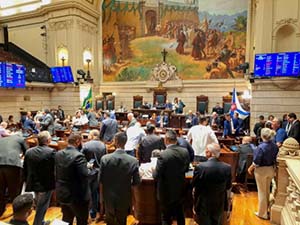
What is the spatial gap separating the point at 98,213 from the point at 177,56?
466 inches

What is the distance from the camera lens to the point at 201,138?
191 inches

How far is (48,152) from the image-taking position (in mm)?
3176

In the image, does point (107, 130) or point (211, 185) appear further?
point (107, 130)

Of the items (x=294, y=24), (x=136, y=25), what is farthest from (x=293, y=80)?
(x=136, y=25)

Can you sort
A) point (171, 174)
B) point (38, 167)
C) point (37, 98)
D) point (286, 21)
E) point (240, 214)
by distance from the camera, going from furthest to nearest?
point (37, 98)
point (286, 21)
point (240, 214)
point (38, 167)
point (171, 174)

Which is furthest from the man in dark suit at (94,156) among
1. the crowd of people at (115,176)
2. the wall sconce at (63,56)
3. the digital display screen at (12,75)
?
the wall sconce at (63,56)

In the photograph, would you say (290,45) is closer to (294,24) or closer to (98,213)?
(294,24)

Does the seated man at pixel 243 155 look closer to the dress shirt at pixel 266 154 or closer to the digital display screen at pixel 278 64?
the dress shirt at pixel 266 154

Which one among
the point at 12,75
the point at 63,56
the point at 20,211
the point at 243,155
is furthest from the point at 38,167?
the point at 63,56

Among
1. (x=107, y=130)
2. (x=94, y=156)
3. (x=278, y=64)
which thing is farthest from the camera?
(x=278, y=64)

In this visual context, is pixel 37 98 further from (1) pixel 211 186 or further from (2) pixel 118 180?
(1) pixel 211 186

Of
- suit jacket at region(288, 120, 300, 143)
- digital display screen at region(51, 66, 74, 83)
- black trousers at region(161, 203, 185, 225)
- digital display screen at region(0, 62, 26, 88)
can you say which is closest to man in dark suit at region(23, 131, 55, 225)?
black trousers at region(161, 203, 185, 225)

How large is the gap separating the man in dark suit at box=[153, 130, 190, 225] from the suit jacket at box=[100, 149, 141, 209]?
372mm

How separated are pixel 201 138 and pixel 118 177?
2.57m
